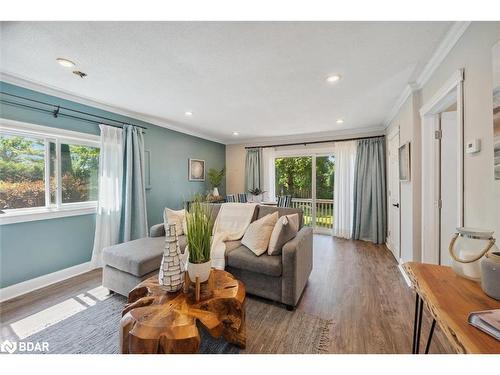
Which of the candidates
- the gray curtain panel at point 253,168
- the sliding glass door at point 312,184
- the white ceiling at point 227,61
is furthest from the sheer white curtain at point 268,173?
the white ceiling at point 227,61

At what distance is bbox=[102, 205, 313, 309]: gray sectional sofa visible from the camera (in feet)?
6.14

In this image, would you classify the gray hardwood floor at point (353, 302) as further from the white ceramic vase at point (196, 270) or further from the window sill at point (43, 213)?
the white ceramic vase at point (196, 270)

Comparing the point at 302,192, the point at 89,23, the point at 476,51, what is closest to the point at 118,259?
the point at 89,23

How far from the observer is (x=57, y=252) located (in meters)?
2.52

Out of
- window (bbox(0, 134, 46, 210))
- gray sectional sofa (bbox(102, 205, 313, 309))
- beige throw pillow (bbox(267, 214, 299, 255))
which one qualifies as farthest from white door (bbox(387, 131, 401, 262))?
window (bbox(0, 134, 46, 210))

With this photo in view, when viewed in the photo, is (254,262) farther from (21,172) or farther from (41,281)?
(21,172)

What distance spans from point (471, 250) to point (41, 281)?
152 inches

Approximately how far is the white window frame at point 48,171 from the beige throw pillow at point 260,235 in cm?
231

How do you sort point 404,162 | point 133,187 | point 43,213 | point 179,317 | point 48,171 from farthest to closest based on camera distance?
point 133,187 → point 404,162 → point 48,171 → point 43,213 → point 179,317

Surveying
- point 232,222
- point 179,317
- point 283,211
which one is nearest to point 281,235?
point 283,211

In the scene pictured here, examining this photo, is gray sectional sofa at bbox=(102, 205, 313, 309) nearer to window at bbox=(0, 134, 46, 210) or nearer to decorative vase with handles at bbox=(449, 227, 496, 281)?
decorative vase with handles at bbox=(449, 227, 496, 281)

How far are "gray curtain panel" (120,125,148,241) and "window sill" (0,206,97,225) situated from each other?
44 cm

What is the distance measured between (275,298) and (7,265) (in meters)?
2.82

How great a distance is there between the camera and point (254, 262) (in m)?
1.98
